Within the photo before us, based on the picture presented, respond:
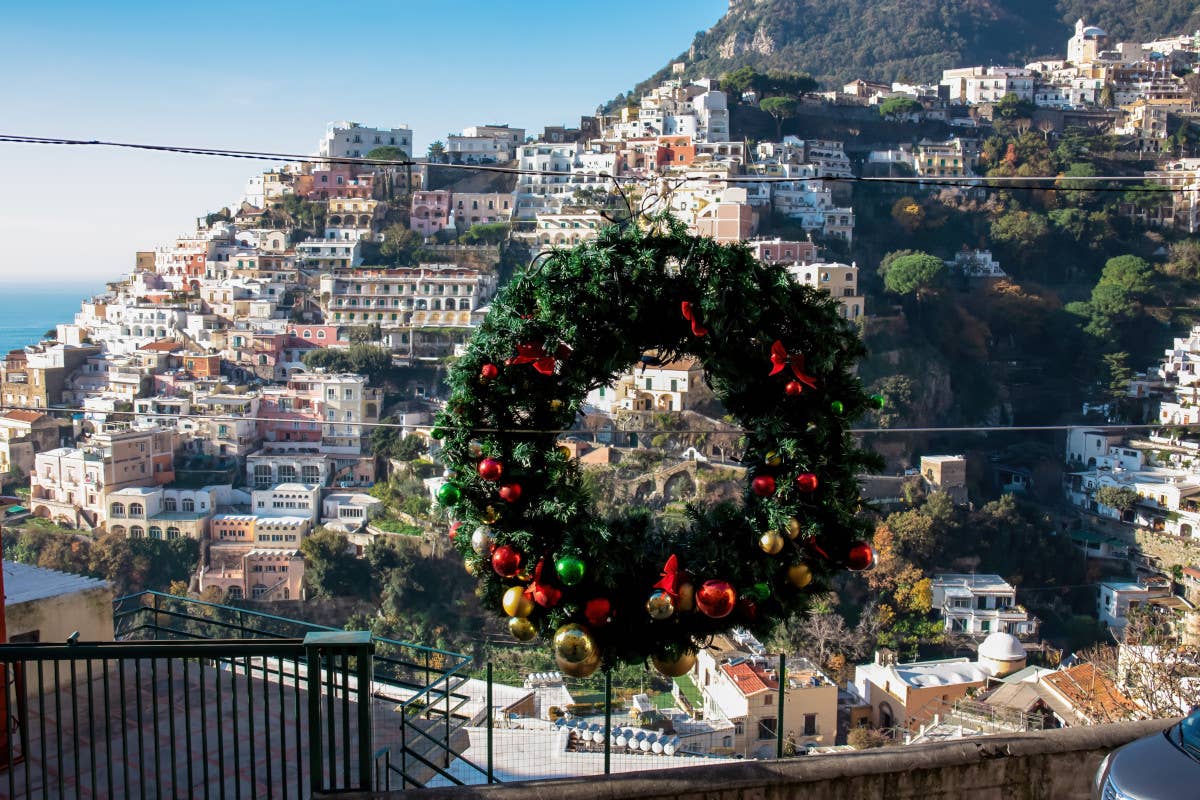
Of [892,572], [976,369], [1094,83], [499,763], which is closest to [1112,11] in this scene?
[1094,83]

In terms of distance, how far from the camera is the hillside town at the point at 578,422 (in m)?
15.0

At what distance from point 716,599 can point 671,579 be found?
0.50 ft

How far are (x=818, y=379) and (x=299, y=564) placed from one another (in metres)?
23.5

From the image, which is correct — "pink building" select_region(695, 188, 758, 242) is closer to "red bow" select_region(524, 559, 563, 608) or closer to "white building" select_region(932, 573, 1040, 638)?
"white building" select_region(932, 573, 1040, 638)

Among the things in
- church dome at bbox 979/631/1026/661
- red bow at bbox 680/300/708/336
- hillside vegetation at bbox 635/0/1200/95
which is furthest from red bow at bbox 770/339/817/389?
hillside vegetation at bbox 635/0/1200/95

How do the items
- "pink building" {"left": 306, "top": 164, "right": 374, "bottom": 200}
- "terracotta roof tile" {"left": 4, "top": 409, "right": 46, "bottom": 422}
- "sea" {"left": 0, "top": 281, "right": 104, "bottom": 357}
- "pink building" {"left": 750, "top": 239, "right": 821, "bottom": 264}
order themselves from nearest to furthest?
"terracotta roof tile" {"left": 4, "top": 409, "right": 46, "bottom": 422}
"pink building" {"left": 750, "top": 239, "right": 821, "bottom": 264}
"pink building" {"left": 306, "top": 164, "right": 374, "bottom": 200}
"sea" {"left": 0, "top": 281, "right": 104, "bottom": 357}

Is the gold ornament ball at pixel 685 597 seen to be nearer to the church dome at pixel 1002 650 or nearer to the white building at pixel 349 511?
the church dome at pixel 1002 650

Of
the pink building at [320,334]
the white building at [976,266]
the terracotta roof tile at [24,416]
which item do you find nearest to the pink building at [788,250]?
the white building at [976,266]

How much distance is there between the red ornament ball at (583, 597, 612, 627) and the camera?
3285 mm

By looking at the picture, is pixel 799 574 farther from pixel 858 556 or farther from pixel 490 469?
pixel 490 469

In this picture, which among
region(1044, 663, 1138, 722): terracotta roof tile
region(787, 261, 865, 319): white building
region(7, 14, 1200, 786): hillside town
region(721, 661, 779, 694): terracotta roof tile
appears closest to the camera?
region(1044, 663, 1138, 722): terracotta roof tile

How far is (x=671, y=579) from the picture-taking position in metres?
3.29

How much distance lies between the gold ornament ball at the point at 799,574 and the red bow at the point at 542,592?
0.76m

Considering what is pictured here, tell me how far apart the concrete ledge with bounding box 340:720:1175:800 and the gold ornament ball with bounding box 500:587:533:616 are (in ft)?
1.69
